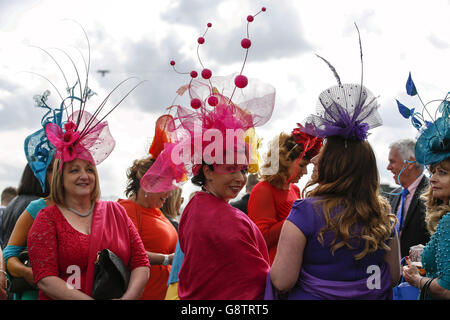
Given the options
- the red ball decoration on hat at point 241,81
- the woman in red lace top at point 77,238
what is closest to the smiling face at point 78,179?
the woman in red lace top at point 77,238

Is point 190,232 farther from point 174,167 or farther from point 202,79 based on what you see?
point 202,79

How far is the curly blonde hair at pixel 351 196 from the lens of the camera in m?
2.27

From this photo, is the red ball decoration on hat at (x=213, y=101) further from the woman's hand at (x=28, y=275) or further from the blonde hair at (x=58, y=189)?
the woman's hand at (x=28, y=275)

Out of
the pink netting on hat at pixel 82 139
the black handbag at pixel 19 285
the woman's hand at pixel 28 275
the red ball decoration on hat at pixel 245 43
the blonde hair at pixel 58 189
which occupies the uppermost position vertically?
the red ball decoration on hat at pixel 245 43

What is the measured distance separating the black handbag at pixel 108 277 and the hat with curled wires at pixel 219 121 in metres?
0.58

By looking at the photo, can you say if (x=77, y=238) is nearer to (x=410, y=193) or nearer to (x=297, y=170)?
(x=297, y=170)

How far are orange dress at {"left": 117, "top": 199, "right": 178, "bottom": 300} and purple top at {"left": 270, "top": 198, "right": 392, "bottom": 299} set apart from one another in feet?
5.03

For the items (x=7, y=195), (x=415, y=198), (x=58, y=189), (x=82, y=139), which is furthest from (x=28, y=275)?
(x=7, y=195)

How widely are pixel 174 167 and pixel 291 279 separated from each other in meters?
0.93

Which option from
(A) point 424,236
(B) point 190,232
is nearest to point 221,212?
(B) point 190,232

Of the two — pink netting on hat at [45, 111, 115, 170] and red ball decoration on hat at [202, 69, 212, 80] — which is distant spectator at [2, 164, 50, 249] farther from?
red ball decoration on hat at [202, 69, 212, 80]

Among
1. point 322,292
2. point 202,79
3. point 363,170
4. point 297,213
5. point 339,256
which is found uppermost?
point 202,79

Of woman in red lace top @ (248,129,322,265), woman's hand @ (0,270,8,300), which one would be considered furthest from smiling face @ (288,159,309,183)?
woman's hand @ (0,270,8,300)
